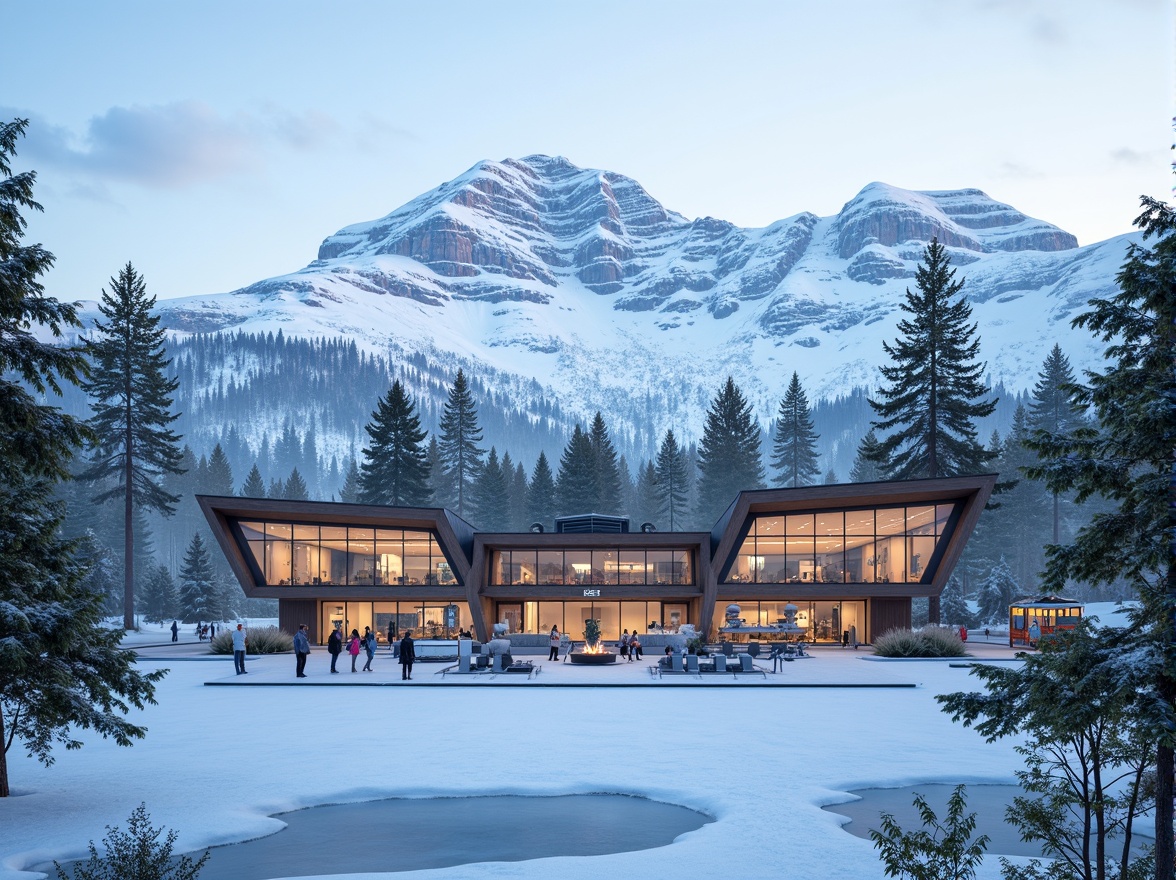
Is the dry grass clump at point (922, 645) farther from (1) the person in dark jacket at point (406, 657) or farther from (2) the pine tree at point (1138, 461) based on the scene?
(2) the pine tree at point (1138, 461)

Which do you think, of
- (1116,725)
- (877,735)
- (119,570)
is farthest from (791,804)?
(119,570)

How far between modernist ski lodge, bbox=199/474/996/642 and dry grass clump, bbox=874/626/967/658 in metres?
5.44

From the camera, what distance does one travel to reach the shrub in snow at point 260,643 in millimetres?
39969

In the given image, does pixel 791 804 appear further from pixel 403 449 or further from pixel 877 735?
pixel 403 449

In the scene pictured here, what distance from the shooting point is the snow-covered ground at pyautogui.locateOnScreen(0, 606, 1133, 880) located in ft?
37.8

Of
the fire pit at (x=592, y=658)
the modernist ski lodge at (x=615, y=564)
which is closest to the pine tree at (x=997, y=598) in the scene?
the modernist ski lodge at (x=615, y=564)

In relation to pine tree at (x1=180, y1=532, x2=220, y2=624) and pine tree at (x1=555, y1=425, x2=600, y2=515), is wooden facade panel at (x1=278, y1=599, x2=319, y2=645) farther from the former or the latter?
pine tree at (x1=555, y1=425, x2=600, y2=515)

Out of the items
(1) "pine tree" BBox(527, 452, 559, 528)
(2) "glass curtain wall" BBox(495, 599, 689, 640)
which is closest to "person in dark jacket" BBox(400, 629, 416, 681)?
(2) "glass curtain wall" BBox(495, 599, 689, 640)

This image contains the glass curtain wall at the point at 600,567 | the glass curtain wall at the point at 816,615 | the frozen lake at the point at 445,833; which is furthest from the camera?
the glass curtain wall at the point at 600,567

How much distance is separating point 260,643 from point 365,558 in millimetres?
7670

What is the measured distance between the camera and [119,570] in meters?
83.0

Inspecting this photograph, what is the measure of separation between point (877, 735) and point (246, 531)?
34.5 metres

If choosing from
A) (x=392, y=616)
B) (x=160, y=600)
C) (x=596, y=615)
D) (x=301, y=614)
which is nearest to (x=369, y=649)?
(x=392, y=616)

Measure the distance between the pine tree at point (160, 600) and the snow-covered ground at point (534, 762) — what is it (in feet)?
190
